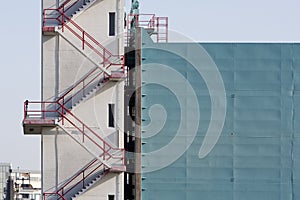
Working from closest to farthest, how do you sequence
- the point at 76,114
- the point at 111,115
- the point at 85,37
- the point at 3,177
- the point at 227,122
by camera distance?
1. the point at 227,122
2. the point at 76,114
3. the point at 85,37
4. the point at 111,115
5. the point at 3,177

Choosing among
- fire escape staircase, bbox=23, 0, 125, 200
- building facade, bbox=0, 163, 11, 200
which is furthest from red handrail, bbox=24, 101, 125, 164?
building facade, bbox=0, 163, 11, 200

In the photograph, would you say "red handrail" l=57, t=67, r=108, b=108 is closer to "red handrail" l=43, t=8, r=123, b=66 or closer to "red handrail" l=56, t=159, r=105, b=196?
"red handrail" l=43, t=8, r=123, b=66

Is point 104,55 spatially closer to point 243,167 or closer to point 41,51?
point 41,51

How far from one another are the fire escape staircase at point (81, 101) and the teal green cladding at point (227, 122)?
5.58 feet

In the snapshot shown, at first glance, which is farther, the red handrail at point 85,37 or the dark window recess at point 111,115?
the dark window recess at point 111,115

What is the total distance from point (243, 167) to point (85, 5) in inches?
433

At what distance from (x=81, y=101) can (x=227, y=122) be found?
7.13 metres

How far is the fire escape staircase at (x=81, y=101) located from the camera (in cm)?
3553

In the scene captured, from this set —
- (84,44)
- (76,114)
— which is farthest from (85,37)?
(76,114)

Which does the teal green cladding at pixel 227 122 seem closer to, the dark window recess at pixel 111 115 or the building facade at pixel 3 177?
the dark window recess at pixel 111 115

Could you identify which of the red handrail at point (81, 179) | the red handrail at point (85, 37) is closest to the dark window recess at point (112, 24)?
the red handrail at point (85, 37)

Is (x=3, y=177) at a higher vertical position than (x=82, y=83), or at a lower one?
lower

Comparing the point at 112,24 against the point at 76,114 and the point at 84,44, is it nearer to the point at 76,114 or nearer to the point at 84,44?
the point at 84,44

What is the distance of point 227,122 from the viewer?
3544 cm
